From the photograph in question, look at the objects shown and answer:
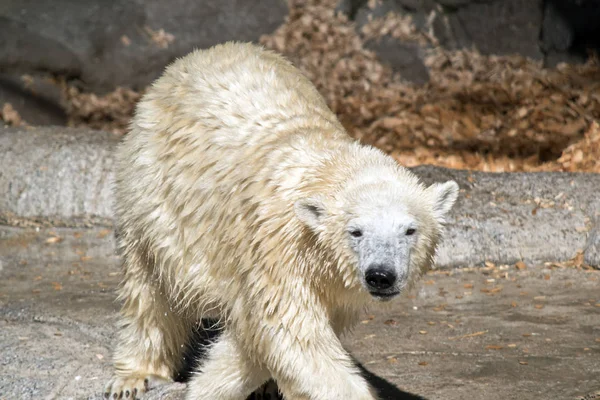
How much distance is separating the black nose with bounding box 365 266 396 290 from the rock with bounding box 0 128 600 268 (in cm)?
302

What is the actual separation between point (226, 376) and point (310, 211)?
0.83 meters

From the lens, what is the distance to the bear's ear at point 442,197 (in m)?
3.18

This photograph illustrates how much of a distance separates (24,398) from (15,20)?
17.8ft

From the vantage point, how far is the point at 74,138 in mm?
6918

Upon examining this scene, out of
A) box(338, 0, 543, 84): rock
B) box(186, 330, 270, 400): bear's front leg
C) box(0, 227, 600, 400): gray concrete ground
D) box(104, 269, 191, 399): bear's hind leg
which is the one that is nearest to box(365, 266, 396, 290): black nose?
box(186, 330, 270, 400): bear's front leg

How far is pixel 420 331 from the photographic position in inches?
186

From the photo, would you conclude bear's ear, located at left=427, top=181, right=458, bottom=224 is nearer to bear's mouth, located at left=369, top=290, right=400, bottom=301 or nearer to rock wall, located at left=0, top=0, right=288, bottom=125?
bear's mouth, located at left=369, top=290, right=400, bottom=301

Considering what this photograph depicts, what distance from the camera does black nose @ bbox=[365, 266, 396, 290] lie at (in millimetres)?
2857

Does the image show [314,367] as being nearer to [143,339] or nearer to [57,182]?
[143,339]

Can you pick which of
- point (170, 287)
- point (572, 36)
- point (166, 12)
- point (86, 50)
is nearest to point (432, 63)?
point (572, 36)

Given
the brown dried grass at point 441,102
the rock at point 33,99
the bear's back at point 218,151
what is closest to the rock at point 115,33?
the rock at point 33,99

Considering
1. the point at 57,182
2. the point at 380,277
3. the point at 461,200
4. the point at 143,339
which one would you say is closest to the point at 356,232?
the point at 380,277

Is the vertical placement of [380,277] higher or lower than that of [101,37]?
higher

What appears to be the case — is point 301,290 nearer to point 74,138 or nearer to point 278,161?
point 278,161
